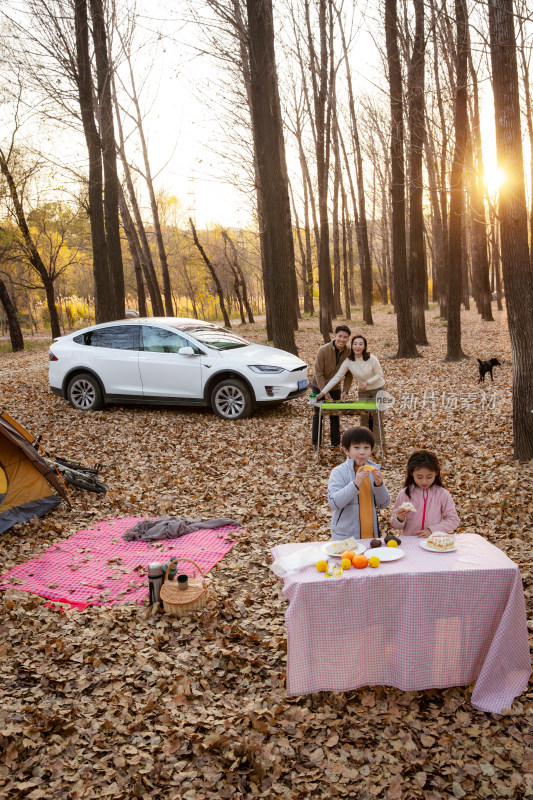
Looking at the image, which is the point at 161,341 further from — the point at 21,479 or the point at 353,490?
the point at 353,490

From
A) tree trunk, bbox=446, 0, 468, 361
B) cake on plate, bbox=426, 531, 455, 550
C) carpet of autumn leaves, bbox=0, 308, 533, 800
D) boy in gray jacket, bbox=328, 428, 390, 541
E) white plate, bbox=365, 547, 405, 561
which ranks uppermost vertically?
tree trunk, bbox=446, 0, 468, 361

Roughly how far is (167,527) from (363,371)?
11.6 feet

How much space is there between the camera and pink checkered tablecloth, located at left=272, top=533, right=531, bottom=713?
10.8ft

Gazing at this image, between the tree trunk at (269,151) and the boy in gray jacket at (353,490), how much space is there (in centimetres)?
1013

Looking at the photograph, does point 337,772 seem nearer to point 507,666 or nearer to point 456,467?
point 507,666

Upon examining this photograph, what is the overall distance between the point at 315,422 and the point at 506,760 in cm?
580

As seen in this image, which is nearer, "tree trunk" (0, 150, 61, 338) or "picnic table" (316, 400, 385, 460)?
"picnic table" (316, 400, 385, 460)

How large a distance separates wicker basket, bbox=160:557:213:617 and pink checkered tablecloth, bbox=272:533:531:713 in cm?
135

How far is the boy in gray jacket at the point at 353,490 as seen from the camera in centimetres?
403

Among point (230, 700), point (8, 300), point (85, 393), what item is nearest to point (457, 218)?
point (85, 393)

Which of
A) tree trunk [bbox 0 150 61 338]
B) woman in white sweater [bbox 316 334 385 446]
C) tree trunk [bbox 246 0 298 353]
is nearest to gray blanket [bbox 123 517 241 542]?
woman in white sweater [bbox 316 334 385 446]

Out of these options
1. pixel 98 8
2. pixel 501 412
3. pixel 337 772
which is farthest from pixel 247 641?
pixel 98 8

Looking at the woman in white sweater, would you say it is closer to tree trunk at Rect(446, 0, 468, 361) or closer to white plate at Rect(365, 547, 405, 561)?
white plate at Rect(365, 547, 405, 561)

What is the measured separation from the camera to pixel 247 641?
4289 millimetres
